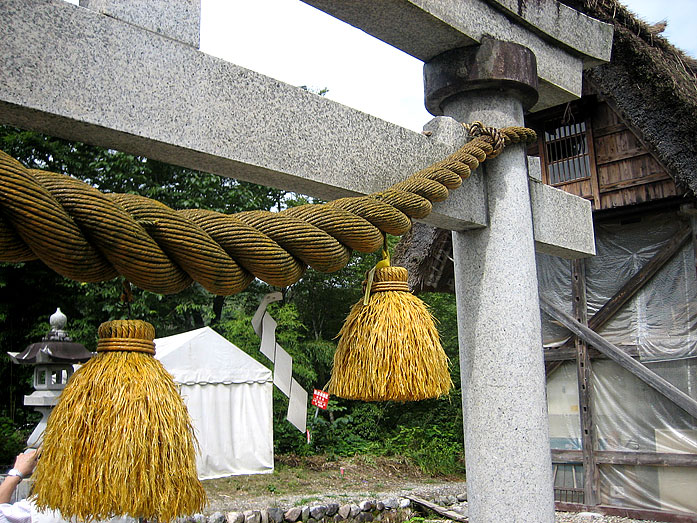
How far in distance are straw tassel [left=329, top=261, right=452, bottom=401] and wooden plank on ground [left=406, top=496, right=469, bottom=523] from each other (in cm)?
525

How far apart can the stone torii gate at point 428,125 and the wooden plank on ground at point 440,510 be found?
4771 mm

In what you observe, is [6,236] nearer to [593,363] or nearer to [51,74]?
[51,74]

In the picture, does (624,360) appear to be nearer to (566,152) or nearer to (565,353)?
(565,353)

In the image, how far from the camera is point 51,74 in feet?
4.38

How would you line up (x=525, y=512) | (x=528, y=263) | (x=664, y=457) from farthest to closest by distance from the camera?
1. (x=664, y=457)
2. (x=528, y=263)
3. (x=525, y=512)

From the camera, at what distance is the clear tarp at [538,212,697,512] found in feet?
19.1

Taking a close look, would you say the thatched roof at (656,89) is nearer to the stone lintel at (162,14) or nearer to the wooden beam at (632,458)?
the wooden beam at (632,458)

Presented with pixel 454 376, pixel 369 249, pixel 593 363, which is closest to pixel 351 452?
pixel 454 376

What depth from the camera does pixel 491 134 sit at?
225cm

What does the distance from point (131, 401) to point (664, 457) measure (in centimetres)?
601

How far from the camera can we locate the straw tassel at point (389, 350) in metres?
1.78

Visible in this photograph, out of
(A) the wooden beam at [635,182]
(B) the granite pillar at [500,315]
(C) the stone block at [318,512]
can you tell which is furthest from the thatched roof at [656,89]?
(C) the stone block at [318,512]

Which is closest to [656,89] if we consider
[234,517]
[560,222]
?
[560,222]

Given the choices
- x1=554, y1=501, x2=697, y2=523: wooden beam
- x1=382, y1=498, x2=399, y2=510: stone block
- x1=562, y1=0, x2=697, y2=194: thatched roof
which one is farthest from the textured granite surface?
x1=382, y1=498, x2=399, y2=510: stone block
